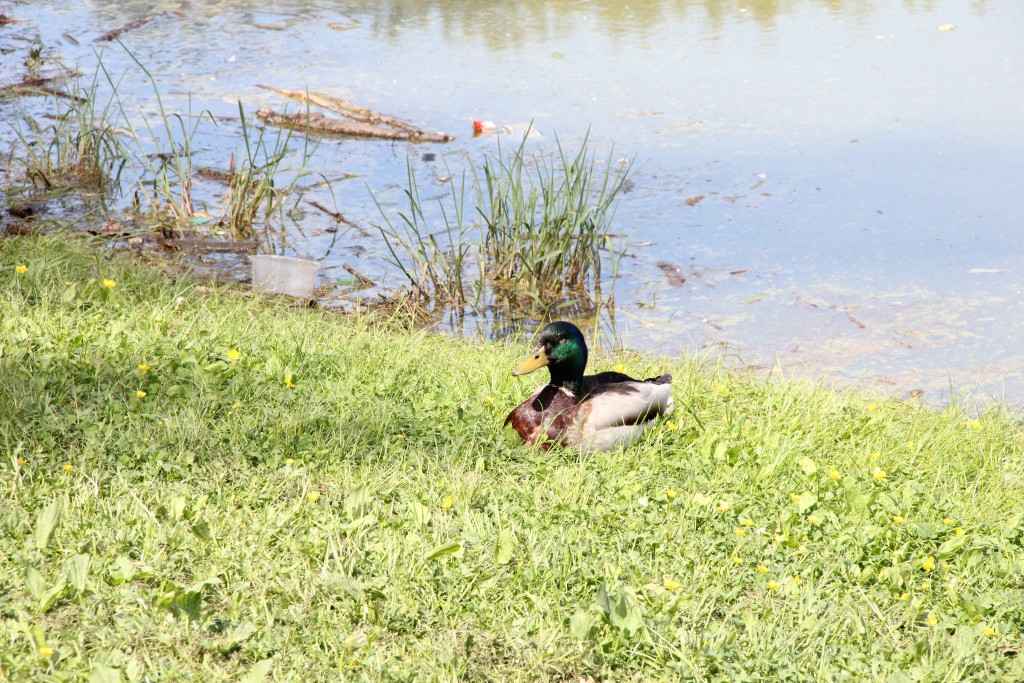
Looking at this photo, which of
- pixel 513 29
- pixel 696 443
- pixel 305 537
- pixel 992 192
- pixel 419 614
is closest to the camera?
pixel 419 614

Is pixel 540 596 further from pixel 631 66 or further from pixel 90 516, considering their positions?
pixel 631 66

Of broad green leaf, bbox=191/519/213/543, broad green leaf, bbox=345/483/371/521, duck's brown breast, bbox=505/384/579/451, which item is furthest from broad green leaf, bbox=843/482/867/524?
broad green leaf, bbox=191/519/213/543

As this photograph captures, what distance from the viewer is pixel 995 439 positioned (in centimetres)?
401

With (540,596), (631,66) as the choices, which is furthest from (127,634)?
(631,66)

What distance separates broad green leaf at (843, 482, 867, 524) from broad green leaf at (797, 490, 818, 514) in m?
0.13

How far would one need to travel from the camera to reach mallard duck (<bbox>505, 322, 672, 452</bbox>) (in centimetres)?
360

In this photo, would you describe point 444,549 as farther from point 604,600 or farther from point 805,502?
point 805,502

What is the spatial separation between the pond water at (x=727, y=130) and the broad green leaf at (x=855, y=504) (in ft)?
5.14

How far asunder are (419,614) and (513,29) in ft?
31.0

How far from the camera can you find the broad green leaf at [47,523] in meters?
2.83

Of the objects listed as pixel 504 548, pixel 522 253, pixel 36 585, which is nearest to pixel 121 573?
pixel 36 585

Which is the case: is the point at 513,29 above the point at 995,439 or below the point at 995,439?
above

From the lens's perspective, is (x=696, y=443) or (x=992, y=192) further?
(x=992, y=192)

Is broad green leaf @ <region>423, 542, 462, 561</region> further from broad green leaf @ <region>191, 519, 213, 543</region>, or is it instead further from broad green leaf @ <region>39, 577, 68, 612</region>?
broad green leaf @ <region>39, 577, 68, 612</region>
